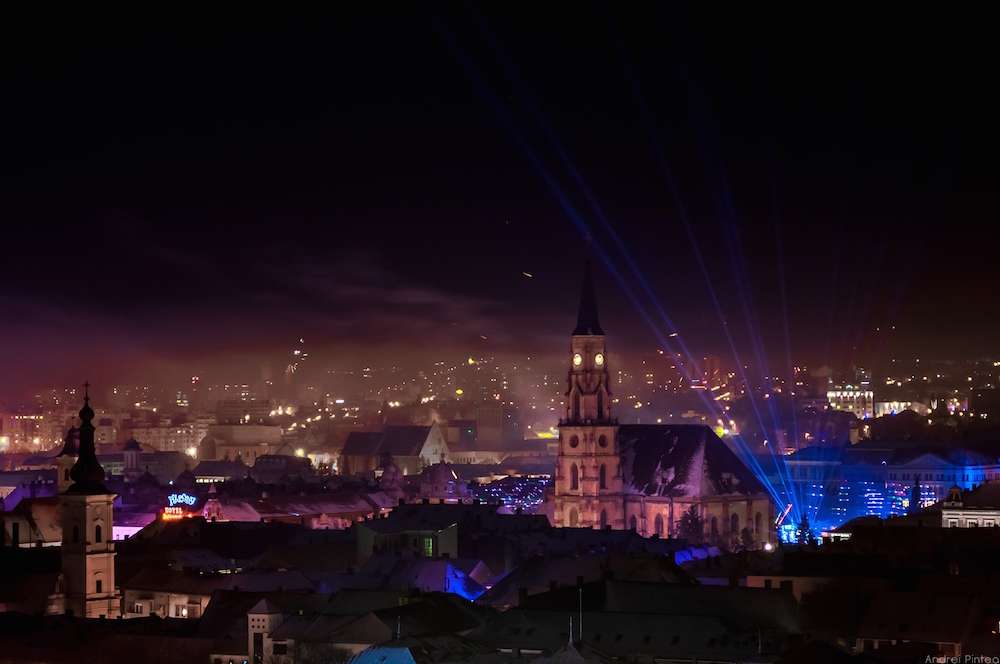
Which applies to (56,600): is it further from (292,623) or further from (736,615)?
(736,615)

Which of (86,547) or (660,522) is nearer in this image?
(86,547)

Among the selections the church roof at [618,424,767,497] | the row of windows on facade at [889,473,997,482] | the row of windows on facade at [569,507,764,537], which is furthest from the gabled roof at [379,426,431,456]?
the row of windows on facade at [569,507,764,537]

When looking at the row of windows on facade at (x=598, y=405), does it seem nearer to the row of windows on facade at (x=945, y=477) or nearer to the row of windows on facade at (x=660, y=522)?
the row of windows on facade at (x=660, y=522)

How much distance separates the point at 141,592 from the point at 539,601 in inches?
800

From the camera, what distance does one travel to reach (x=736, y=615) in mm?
48469

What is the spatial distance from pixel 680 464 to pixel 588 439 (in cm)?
558

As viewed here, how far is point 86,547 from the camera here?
198ft

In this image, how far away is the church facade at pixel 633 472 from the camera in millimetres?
100812

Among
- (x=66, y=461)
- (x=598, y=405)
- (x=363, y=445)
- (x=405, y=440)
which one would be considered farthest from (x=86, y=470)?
(x=363, y=445)

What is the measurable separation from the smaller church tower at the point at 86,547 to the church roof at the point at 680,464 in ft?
153

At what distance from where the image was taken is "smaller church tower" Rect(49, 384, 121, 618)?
60219 mm

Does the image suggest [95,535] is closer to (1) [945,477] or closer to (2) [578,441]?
(2) [578,441]

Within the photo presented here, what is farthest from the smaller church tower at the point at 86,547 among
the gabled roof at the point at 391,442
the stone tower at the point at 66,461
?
the gabled roof at the point at 391,442

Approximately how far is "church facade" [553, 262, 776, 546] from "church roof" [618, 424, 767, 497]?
0.06 meters
